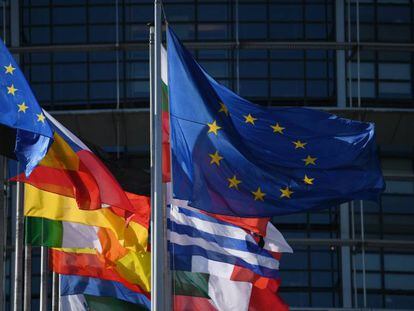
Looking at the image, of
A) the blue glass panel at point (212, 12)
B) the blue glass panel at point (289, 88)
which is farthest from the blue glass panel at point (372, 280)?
the blue glass panel at point (212, 12)

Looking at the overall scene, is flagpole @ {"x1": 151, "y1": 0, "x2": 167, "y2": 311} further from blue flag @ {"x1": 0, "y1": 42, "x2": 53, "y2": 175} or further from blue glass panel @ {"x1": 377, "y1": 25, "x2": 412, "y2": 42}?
blue glass panel @ {"x1": 377, "y1": 25, "x2": 412, "y2": 42}

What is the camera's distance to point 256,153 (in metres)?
23.6

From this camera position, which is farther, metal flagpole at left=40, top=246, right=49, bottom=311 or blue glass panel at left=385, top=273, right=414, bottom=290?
blue glass panel at left=385, top=273, right=414, bottom=290

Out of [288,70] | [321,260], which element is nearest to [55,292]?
[321,260]

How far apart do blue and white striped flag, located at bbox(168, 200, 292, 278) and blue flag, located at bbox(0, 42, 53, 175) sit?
154 inches

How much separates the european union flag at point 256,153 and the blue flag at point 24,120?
7.18ft

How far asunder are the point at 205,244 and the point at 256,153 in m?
3.09

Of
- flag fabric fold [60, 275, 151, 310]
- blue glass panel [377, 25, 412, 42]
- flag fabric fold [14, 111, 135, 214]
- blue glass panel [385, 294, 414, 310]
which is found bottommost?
blue glass panel [385, 294, 414, 310]

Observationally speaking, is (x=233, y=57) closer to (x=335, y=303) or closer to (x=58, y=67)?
(x=58, y=67)

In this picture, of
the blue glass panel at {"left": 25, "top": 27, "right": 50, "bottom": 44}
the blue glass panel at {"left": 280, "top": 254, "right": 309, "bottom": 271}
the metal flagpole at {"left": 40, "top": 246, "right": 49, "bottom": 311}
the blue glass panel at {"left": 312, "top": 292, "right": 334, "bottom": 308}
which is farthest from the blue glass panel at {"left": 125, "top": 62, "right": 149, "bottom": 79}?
the metal flagpole at {"left": 40, "top": 246, "right": 49, "bottom": 311}

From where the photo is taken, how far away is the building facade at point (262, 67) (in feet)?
160

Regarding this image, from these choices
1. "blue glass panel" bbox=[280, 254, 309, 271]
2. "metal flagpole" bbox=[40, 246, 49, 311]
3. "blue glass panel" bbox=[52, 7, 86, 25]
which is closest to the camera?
"metal flagpole" bbox=[40, 246, 49, 311]

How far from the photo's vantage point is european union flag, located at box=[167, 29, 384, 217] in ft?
76.2

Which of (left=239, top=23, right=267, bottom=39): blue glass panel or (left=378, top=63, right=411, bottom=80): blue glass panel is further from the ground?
(left=239, top=23, right=267, bottom=39): blue glass panel
